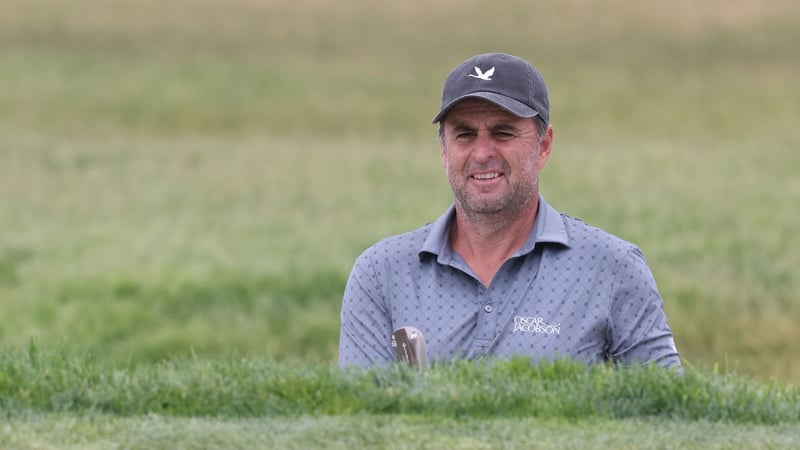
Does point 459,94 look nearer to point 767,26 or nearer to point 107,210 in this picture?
point 107,210

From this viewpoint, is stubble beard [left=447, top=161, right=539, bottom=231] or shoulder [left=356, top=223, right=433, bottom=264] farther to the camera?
shoulder [left=356, top=223, right=433, bottom=264]

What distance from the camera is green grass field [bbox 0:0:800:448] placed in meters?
15.4

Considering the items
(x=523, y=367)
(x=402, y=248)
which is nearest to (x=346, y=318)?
(x=402, y=248)

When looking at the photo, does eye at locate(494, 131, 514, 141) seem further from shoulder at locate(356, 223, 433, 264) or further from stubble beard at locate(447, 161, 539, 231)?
shoulder at locate(356, 223, 433, 264)

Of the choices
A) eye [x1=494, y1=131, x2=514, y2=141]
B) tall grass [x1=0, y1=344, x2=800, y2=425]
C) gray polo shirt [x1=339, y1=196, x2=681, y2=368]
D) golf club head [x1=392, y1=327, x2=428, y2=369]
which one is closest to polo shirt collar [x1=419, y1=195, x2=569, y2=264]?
gray polo shirt [x1=339, y1=196, x2=681, y2=368]

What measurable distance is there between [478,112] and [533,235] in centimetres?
48

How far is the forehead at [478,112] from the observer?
5168 mm

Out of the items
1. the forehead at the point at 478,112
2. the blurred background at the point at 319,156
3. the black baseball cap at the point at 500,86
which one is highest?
the black baseball cap at the point at 500,86

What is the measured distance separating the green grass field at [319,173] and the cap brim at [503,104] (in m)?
1.08

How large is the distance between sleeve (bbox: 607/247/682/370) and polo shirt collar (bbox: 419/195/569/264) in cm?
26

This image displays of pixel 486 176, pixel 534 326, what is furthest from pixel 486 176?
pixel 534 326

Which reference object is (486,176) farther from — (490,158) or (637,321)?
(637,321)

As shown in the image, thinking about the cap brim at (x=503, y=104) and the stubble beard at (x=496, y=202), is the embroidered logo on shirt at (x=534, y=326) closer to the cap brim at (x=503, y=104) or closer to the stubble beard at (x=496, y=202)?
the stubble beard at (x=496, y=202)

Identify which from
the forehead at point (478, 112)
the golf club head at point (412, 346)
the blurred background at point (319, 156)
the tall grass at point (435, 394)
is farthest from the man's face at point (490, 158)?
the blurred background at point (319, 156)
